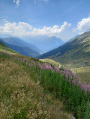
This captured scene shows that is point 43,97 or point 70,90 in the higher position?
point 70,90

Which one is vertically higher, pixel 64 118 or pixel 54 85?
pixel 54 85

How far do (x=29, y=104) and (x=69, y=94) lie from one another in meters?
2.94

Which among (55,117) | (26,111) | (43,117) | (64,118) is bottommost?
(64,118)

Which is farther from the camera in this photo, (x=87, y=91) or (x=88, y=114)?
(x=87, y=91)

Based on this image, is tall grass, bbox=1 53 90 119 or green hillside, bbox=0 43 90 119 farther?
tall grass, bbox=1 53 90 119

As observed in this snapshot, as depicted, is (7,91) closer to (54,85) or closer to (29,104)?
(29,104)

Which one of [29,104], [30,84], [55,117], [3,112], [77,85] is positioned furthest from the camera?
[77,85]

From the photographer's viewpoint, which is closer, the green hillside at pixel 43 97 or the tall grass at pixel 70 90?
the green hillside at pixel 43 97

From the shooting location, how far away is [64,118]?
3721 millimetres

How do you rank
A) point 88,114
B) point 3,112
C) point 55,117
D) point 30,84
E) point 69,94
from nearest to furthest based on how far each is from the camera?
point 3,112 → point 55,117 → point 88,114 → point 30,84 → point 69,94

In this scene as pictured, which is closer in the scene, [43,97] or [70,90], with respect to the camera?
[43,97]

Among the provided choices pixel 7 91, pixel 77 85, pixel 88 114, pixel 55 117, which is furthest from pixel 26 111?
pixel 77 85

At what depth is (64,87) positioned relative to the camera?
5.54 metres

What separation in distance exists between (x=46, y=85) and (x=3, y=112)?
3.56 m
